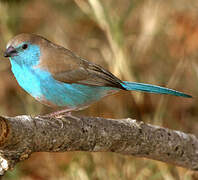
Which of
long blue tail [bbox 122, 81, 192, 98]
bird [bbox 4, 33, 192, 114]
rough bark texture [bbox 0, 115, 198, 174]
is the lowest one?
rough bark texture [bbox 0, 115, 198, 174]

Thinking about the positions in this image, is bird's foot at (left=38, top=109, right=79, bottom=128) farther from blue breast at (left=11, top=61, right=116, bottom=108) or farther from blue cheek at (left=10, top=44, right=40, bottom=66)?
blue cheek at (left=10, top=44, right=40, bottom=66)

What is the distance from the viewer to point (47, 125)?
2.98 meters

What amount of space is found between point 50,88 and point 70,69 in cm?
27

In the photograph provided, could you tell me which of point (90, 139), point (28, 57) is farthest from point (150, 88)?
point (28, 57)

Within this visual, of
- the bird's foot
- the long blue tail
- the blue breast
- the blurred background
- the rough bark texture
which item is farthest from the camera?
the blurred background

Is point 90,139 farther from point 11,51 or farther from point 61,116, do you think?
point 11,51

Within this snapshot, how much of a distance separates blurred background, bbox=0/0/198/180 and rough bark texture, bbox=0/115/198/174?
20.0 inches

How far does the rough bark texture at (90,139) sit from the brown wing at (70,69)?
0.39 metres

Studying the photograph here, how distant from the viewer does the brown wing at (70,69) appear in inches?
140

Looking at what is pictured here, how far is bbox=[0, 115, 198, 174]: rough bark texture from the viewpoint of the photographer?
2.66m

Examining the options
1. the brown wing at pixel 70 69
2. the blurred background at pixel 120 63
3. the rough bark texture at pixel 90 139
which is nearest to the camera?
the rough bark texture at pixel 90 139

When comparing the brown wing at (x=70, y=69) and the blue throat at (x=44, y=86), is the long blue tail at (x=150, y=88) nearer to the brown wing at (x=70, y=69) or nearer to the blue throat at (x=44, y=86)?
the brown wing at (x=70, y=69)

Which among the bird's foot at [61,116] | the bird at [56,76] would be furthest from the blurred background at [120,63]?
the bird at [56,76]

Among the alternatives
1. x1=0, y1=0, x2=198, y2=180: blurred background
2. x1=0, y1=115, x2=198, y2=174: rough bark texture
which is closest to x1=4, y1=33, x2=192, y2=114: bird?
x1=0, y1=115, x2=198, y2=174: rough bark texture
